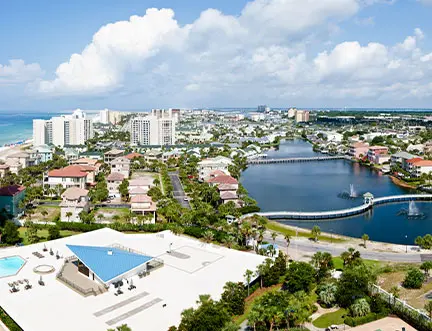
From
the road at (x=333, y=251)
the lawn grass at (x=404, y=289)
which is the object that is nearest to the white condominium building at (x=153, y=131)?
the road at (x=333, y=251)

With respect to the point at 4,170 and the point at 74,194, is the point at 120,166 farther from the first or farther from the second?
the point at 74,194

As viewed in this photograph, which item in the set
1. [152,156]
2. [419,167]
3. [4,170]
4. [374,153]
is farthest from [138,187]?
[374,153]

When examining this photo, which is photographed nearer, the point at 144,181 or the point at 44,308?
the point at 44,308

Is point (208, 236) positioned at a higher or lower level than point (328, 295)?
higher

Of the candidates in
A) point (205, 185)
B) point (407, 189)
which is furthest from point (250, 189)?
point (407, 189)

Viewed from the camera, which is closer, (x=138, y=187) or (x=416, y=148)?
(x=138, y=187)

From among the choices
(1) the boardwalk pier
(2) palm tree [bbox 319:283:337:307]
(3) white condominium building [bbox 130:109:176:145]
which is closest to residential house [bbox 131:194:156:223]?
(2) palm tree [bbox 319:283:337:307]

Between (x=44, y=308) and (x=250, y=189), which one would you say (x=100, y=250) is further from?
(x=250, y=189)
